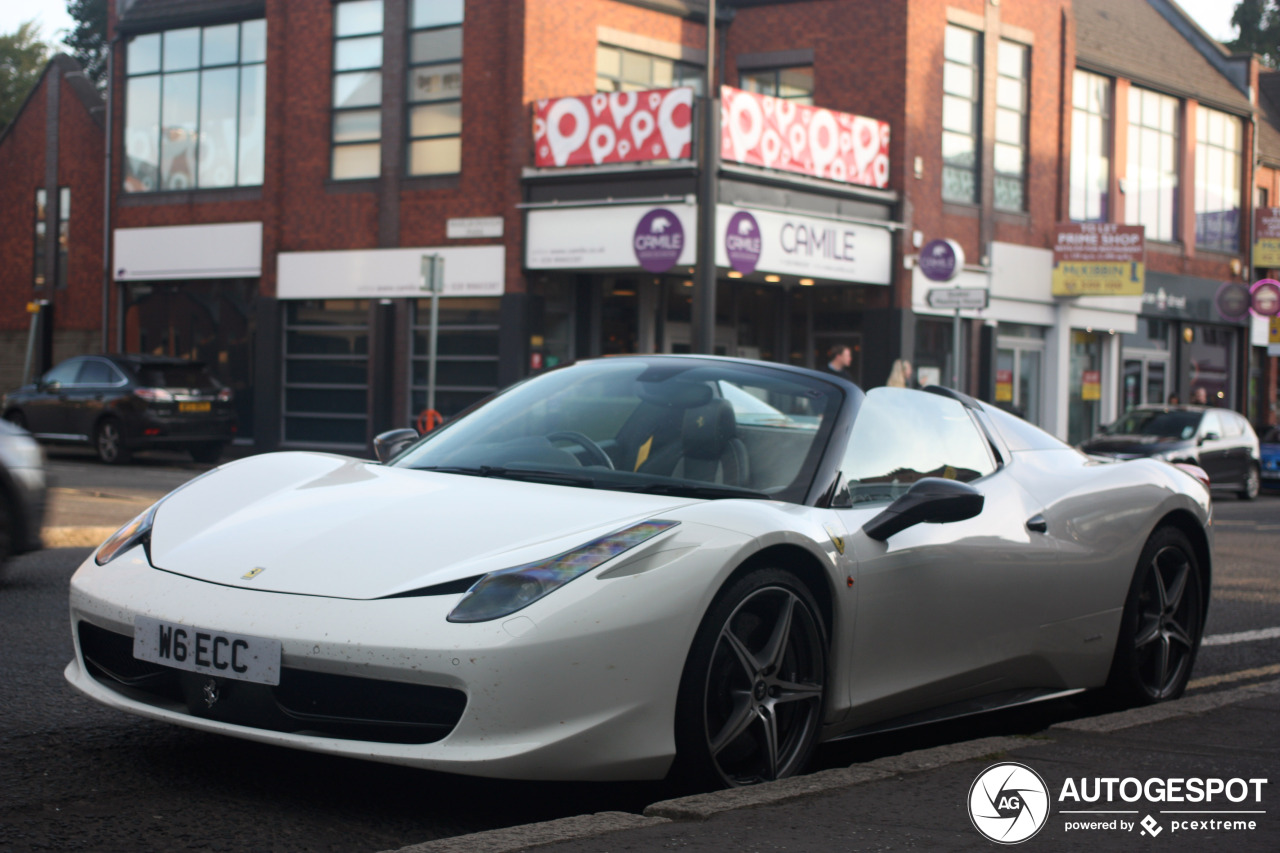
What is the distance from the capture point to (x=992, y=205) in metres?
26.7

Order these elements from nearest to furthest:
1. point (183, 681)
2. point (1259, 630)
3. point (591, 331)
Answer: point (183, 681) < point (1259, 630) < point (591, 331)

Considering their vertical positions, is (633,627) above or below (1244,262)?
below

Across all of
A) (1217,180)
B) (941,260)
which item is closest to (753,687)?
(941,260)

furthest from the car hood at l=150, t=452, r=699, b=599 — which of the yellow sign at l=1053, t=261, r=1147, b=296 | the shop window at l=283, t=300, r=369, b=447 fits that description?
the yellow sign at l=1053, t=261, r=1147, b=296

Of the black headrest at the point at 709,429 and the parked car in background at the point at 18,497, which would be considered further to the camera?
the parked car in background at the point at 18,497

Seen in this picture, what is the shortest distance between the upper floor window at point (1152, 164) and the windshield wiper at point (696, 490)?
1135 inches

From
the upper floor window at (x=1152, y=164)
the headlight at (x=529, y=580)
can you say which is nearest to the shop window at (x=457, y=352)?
the upper floor window at (x=1152, y=164)

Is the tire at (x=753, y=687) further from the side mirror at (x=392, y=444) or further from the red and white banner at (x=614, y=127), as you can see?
the red and white banner at (x=614, y=127)

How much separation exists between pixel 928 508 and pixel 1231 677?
2959 millimetres

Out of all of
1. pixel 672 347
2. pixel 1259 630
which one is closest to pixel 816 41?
pixel 672 347

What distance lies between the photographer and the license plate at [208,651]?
328cm

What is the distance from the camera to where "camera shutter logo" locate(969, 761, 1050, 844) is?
3223 millimetres

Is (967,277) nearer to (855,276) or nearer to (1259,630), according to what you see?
(855,276)

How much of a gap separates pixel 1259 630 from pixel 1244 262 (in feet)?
98.4
